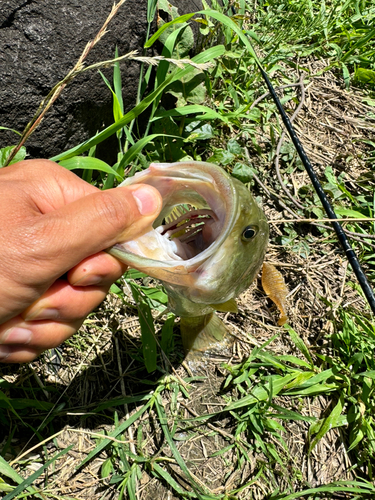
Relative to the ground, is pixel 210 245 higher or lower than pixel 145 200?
lower

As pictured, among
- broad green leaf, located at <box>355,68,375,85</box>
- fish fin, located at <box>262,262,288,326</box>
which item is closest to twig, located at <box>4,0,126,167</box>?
fish fin, located at <box>262,262,288,326</box>

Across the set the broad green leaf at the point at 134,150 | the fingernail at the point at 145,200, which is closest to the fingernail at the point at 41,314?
the fingernail at the point at 145,200

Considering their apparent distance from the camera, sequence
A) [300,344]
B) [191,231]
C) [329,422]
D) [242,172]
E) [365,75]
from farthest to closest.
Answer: [365,75]
[242,172]
[300,344]
[329,422]
[191,231]

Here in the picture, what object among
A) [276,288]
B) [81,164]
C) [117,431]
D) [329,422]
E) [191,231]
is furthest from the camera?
[276,288]

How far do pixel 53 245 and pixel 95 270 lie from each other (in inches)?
9.7

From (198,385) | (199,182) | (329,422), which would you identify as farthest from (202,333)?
(199,182)

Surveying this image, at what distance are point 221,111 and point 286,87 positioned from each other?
1.08 metres

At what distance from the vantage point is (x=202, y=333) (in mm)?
2697

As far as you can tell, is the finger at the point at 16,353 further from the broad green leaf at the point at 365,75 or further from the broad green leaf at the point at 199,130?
the broad green leaf at the point at 365,75

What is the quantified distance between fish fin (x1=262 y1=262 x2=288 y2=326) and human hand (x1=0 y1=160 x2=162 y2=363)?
160 centimetres

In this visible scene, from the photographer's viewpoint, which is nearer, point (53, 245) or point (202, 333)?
point (53, 245)

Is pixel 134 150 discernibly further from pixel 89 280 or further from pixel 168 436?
pixel 168 436

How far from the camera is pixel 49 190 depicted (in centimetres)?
164

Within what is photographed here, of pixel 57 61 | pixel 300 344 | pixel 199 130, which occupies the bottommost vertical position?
pixel 300 344
